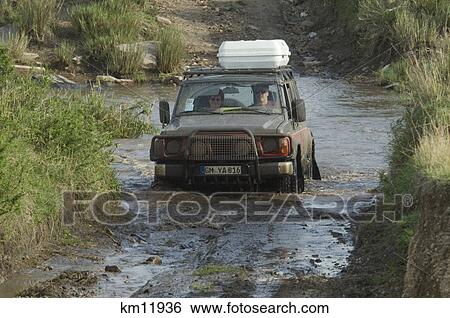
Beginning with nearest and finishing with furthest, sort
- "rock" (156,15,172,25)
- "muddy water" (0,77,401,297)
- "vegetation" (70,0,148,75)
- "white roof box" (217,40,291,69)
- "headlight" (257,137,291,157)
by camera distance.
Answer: "muddy water" (0,77,401,297) < "headlight" (257,137,291,157) < "white roof box" (217,40,291,69) < "vegetation" (70,0,148,75) < "rock" (156,15,172,25)

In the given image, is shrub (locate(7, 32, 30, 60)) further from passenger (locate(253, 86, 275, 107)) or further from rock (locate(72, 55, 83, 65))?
passenger (locate(253, 86, 275, 107))

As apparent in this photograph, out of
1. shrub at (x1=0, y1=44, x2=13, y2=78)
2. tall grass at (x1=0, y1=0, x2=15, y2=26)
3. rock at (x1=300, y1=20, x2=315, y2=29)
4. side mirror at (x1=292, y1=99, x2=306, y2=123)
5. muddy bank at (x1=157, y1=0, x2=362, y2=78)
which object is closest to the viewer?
side mirror at (x1=292, y1=99, x2=306, y2=123)

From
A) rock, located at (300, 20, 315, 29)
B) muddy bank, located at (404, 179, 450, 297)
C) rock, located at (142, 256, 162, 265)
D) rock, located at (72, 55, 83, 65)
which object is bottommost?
rock, located at (72, 55, 83, 65)

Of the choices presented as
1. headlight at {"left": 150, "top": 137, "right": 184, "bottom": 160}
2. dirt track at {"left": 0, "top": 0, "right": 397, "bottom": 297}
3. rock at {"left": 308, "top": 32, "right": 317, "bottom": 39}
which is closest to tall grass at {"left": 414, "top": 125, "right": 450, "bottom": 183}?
dirt track at {"left": 0, "top": 0, "right": 397, "bottom": 297}

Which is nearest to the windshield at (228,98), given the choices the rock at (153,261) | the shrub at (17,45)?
the rock at (153,261)

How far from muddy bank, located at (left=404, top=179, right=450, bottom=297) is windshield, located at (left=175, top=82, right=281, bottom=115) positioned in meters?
6.44

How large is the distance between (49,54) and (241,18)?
6.93m

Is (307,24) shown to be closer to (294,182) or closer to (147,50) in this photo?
(147,50)

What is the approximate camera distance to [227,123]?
541 inches

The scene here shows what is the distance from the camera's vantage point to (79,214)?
11.8 metres

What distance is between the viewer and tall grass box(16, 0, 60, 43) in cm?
3209

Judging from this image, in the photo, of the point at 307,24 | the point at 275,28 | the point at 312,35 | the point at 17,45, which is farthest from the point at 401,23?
the point at 17,45

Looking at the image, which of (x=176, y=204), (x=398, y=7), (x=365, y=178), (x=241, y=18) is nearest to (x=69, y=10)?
(x=241, y=18)
